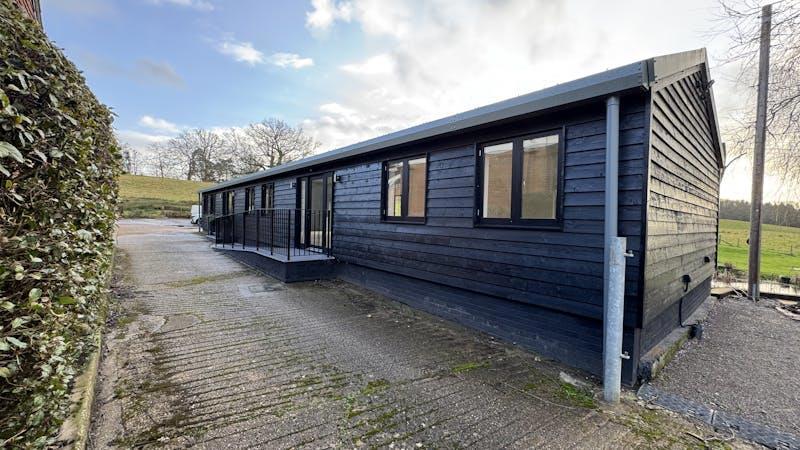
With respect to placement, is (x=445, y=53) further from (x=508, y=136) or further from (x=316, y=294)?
(x=316, y=294)

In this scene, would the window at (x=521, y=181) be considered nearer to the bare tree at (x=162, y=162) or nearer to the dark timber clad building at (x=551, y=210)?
the dark timber clad building at (x=551, y=210)

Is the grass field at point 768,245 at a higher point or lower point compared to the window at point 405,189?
lower

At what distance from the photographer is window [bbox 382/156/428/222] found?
5047 millimetres

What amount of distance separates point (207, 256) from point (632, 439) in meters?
9.84

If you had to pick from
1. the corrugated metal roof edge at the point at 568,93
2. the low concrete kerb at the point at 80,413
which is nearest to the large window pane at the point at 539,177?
the corrugated metal roof edge at the point at 568,93

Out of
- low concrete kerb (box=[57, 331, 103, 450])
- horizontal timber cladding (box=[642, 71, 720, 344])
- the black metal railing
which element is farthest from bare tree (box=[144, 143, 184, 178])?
horizontal timber cladding (box=[642, 71, 720, 344])

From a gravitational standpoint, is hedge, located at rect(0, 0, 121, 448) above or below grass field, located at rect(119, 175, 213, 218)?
below

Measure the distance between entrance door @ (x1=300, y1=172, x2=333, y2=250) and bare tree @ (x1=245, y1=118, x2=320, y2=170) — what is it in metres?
18.5

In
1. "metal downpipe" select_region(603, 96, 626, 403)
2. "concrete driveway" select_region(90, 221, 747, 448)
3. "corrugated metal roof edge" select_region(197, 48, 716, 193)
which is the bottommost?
"concrete driveway" select_region(90, 221, 747, 448)

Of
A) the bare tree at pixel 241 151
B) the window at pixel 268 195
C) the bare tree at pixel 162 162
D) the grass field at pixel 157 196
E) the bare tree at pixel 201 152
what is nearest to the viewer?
the window at pixel 268 195

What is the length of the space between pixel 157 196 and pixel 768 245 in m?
40.9

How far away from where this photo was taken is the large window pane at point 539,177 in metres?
3.46

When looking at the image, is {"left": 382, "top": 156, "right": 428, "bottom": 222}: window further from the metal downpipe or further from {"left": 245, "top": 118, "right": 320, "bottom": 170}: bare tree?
{"left": 245, "top": 118, "right": 320, "bottom": 170}: bare tree

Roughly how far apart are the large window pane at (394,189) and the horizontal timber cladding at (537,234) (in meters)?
0.21
